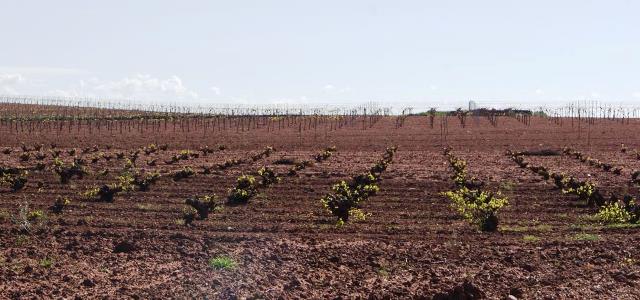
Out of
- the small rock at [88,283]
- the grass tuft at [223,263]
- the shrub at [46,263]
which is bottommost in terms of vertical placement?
the shrub at [46,263]

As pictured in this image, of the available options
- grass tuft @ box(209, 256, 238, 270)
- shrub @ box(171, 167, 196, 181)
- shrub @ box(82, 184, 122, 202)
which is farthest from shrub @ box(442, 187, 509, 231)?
shrub @ box(171, 167, 196, 181)

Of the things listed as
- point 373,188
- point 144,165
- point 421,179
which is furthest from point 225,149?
point 373,188

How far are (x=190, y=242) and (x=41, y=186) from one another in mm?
11232

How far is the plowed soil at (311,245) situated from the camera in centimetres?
1044

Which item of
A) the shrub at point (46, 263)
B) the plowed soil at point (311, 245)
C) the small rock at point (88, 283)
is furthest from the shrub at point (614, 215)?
the shrub at point (46, 263)

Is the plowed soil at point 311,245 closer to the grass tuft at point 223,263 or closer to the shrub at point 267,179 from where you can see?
the grass tuft at point 223,263

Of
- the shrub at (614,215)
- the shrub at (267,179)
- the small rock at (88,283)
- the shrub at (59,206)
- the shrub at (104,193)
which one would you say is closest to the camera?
the small rock at (88,283)

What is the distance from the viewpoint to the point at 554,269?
11.7 meters

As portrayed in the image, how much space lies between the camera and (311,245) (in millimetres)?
13703

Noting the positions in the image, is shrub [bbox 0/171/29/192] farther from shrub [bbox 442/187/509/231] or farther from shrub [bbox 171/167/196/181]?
shrub [bbox 442/187/509/231]

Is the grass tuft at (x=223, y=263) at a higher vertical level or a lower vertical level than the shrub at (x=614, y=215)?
lower

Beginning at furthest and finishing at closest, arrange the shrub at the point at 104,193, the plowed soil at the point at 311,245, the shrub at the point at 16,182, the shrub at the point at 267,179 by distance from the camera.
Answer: the shrub at the point at 267,179, the shrub at the point at 16,182, the shrub at the point at 104,193, the plowed soil at the point at 311,245

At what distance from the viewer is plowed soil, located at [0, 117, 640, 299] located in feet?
34.2

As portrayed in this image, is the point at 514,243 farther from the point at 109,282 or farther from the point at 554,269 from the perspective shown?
the point at 109,282
